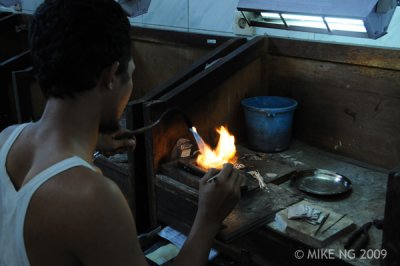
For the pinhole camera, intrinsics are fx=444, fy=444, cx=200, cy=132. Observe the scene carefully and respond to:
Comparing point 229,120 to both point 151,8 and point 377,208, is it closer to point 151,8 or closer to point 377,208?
point 377,208

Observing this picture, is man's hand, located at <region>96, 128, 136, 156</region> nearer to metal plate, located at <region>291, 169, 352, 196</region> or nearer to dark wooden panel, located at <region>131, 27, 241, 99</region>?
metal plate, located at <region>291, 169, 352, 196</region>

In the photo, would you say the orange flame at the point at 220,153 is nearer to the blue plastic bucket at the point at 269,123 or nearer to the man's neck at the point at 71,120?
the blue plastic bucket at the point at 269,123

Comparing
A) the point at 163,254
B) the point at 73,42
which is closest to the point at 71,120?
the point at 73,42

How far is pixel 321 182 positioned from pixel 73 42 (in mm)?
1523

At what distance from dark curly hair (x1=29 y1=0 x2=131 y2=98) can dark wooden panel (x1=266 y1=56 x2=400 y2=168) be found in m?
1.59

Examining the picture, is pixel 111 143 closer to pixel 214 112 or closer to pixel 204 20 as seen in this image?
pixel 214 112

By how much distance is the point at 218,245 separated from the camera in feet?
6.81

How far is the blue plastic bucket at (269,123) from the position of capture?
2510mm

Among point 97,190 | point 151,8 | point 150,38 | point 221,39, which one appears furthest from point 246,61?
point 97,190

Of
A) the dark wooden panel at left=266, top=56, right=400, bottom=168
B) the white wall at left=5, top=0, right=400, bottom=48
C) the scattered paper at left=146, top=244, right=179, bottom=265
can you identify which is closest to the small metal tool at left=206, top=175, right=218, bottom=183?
the scattered paper at left=146, top=244, right=179, bottom=265

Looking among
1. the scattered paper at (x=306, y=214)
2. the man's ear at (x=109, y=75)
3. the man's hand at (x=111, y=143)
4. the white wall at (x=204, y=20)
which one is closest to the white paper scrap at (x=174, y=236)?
the scattered paper at (x=306, y=214)

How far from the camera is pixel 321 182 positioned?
2221 millimetres

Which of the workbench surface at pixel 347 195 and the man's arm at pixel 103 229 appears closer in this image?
the man's arm at pixel 103 229

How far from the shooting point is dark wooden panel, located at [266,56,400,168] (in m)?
2.30
